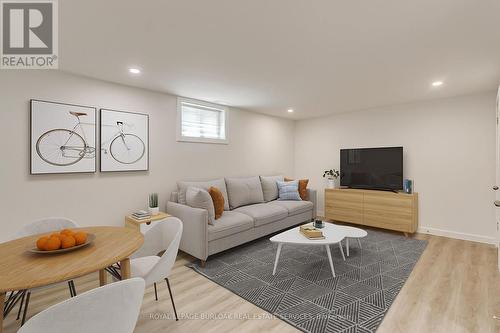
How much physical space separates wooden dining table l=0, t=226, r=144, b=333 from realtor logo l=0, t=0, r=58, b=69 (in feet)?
5.29

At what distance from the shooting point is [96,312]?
100 cm

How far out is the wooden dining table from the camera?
3.75 feet

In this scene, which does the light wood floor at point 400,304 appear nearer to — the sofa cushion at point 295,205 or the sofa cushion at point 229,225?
the sofa cushion at point 229,225

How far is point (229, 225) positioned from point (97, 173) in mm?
1781

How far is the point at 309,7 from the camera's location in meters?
1.63

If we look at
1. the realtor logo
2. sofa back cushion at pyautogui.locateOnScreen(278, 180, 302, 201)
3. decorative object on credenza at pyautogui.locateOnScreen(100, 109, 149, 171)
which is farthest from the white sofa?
the realtor logo

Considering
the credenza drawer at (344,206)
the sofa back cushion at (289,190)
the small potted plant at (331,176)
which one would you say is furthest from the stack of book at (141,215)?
the small potted plant at (331,176)

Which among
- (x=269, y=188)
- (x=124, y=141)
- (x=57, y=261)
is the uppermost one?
(x=124, y=141)

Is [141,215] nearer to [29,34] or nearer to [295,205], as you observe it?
[29,34]

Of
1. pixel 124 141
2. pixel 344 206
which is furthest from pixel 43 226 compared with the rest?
pixel 344 206

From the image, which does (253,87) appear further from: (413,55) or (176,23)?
(413,55)

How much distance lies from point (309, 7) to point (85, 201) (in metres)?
3.09

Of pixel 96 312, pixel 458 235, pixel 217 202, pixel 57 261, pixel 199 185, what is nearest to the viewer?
pixel 96 312

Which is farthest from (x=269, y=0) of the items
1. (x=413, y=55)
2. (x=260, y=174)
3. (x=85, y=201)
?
(x=260, y=174)
